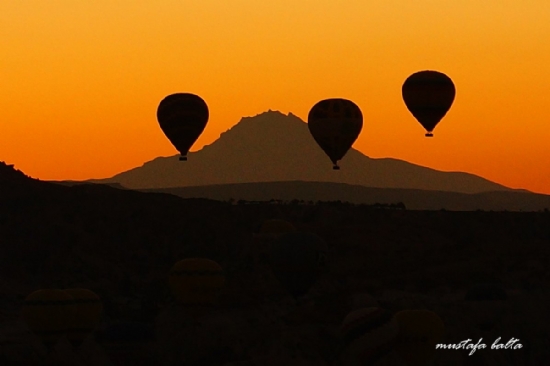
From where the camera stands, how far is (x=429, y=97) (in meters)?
62.9

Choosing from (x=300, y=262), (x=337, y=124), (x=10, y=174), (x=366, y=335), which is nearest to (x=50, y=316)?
(x=300, y=262)

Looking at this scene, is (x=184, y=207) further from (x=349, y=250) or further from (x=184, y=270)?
(x=184, y=270)

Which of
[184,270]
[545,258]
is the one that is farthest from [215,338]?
[545,258]

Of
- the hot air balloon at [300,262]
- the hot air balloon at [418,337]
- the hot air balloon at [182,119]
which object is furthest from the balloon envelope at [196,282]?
the hot air balloon at [418,337]

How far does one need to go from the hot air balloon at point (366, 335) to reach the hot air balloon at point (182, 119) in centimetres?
1826

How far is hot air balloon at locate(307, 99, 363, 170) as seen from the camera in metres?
64.3

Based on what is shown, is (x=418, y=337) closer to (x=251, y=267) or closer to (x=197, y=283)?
(x=197, y=283)

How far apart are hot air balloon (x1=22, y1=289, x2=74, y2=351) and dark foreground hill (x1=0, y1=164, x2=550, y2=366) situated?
0.57 meters

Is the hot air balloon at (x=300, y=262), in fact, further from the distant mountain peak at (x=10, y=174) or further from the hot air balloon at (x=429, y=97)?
the distant mountain peak at (x=10, y=174)

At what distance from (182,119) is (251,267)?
11.0 m

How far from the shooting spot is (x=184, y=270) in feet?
211

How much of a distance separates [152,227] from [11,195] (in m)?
6.86

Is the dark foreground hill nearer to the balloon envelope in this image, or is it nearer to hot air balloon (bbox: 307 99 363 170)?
the balloon envelope

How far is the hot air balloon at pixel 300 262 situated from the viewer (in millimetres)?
57250
